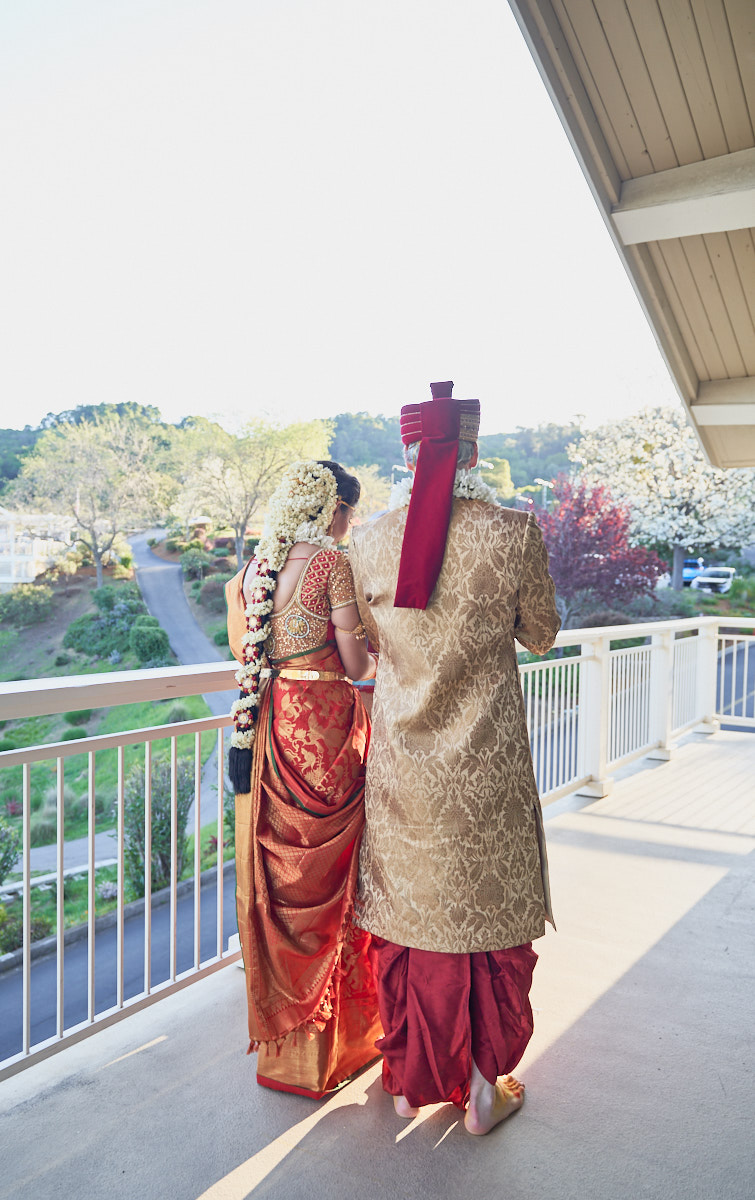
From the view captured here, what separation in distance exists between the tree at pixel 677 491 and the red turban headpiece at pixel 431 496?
1987cm

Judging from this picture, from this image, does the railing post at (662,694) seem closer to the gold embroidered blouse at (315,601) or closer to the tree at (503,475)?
the gold embroidered blouse at (315,601)

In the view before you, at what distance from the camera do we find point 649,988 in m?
2.55

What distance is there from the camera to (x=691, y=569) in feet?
77.8

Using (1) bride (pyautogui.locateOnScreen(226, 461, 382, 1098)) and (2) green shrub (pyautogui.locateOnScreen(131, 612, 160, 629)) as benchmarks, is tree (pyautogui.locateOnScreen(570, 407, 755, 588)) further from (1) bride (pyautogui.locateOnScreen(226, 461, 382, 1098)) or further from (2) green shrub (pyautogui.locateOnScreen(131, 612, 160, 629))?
(1) bride (pyautogui.locateOnScreen(226, 461, 382, 1098))

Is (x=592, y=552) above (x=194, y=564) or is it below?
above

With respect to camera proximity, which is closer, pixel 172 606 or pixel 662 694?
pixel 662 694

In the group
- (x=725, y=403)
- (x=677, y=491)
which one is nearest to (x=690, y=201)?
(x=725, y=403)

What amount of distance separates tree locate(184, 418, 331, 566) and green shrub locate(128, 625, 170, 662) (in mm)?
4420

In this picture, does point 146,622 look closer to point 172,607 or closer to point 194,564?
point 172,607

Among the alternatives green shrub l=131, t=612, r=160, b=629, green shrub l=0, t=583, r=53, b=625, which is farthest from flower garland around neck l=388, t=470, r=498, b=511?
green shrub l=0, t=583, r=53, b=625

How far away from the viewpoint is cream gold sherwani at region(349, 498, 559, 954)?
1.69m

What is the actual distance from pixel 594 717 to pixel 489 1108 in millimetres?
3216

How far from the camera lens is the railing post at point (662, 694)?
5723 mm

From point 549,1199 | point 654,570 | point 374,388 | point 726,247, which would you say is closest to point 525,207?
point 374,388
